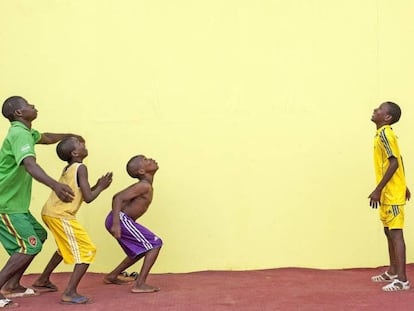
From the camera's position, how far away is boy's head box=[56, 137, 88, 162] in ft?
16.6

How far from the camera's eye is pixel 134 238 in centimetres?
525

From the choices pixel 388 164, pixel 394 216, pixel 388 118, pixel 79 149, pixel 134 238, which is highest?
pixel 388 118

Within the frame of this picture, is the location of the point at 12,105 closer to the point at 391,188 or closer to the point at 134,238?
the point at 134,238

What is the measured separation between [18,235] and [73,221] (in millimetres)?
377

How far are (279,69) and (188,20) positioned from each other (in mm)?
844

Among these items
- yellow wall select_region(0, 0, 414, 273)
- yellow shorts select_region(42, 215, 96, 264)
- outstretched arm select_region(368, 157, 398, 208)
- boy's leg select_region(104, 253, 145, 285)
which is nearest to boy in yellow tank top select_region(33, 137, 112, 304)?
yellow shorts select_region(42, 215, 96, 264)

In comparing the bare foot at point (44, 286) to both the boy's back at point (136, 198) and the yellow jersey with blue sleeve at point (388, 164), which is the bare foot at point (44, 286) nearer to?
the boy's back at point (136, 198)

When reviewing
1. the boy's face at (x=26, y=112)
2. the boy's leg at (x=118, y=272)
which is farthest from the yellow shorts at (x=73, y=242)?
the boy's face at (x=26, y=112)

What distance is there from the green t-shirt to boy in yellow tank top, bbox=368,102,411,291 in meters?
2.38

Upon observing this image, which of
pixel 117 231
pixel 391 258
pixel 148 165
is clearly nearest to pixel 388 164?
pixel 391 258

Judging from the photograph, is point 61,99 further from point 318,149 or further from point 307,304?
point 307,304

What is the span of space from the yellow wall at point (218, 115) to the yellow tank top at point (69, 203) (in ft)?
2.60

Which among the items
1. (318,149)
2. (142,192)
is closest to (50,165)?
(142,192)

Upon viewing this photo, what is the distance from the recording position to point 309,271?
18.9 feet
